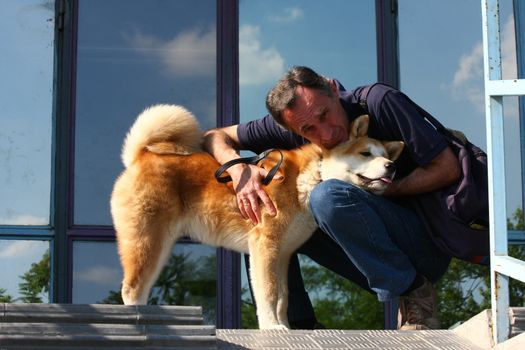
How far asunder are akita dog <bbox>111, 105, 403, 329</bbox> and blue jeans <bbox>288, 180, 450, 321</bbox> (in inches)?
6.6

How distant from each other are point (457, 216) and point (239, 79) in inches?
70.8

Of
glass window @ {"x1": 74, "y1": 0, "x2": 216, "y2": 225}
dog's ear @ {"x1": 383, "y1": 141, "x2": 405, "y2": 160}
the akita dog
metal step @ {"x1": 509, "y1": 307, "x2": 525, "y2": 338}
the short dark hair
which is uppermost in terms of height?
glass window @ {"x1": 74, "y1": 0, "x2": 216, "y2": 225}

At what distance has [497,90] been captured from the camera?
2660 millimetres

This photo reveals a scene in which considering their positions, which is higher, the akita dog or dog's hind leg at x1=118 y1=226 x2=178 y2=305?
the akita dog

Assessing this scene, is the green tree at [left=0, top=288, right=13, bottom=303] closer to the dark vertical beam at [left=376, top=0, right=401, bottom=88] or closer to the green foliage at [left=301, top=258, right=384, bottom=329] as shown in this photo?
the green foliage at [left=301, top=258, right=384, bottom=329]

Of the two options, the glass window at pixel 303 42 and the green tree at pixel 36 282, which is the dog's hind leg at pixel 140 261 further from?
the glass window at pixel 303 42

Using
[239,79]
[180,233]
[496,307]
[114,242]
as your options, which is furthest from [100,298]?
[496,307]

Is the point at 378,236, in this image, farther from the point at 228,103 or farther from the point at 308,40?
the point at 308,40

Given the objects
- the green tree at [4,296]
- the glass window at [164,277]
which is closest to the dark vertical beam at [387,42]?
the glass window at [164,277]

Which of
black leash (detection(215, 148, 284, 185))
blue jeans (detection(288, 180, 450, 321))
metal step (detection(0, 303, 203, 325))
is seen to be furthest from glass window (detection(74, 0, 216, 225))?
metal step (detection(0, 303, 203, 325))

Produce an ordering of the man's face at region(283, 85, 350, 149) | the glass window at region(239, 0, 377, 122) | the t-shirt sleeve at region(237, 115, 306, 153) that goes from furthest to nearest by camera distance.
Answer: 1. the glass window at region(239, 0, 377, 122)
2. the t-shirt sleeve at region(237, 115, 306, 153)
3. the man's face at region(283, 85, 350, 149)

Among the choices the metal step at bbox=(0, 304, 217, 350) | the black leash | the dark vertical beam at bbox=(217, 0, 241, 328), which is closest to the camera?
the metal step at bbox=(0, 304, 217, 350)

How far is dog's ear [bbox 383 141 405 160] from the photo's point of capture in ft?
11.5

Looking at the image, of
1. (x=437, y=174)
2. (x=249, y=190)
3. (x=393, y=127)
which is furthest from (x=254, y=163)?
(x=437, y=174)
